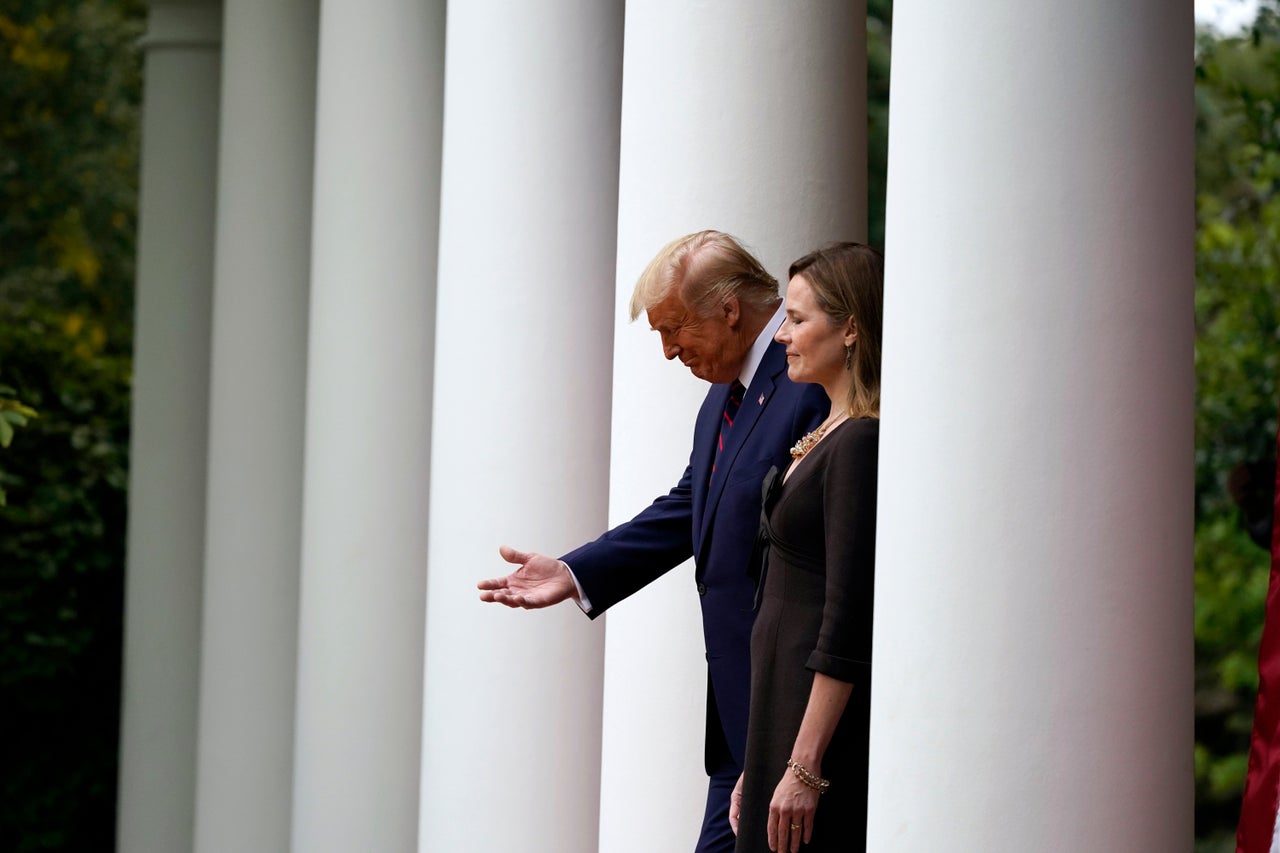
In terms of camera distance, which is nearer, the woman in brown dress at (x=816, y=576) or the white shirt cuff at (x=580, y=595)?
the woman in brown dress at (x=816, y=576)

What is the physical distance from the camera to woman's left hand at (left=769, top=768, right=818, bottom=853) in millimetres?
5633

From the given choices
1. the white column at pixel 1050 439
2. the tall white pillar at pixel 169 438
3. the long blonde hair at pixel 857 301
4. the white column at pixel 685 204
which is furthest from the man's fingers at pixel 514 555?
the tall white pillar at pixel 169 438

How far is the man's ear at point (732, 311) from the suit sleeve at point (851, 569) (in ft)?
3.75

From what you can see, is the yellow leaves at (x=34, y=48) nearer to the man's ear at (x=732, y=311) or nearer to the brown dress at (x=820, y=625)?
the man's ear at (x=732, y=311)

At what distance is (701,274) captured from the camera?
6523mm

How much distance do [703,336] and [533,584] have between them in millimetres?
1320

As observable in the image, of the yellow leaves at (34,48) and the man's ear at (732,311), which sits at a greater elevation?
the yellow leaves at (34,48)

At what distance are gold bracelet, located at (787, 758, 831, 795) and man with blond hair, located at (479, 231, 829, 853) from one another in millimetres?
900

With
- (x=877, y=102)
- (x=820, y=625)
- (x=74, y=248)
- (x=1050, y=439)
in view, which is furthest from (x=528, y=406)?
(x=74, y=248)

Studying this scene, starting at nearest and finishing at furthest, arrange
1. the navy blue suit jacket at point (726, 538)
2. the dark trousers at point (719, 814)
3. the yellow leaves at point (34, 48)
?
the navy blue suit jacket at point (726, 538) < the dark trousers at point (719, 814) < the yellow leaves at point (34, 48)

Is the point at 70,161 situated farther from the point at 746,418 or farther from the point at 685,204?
the point at 746,418

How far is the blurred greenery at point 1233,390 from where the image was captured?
17906mm

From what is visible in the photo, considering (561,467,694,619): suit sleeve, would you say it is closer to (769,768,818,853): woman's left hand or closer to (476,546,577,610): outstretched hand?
(476,546,577,610): outstretched hand

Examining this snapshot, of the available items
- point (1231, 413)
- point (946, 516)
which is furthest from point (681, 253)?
point (1231, 413)
